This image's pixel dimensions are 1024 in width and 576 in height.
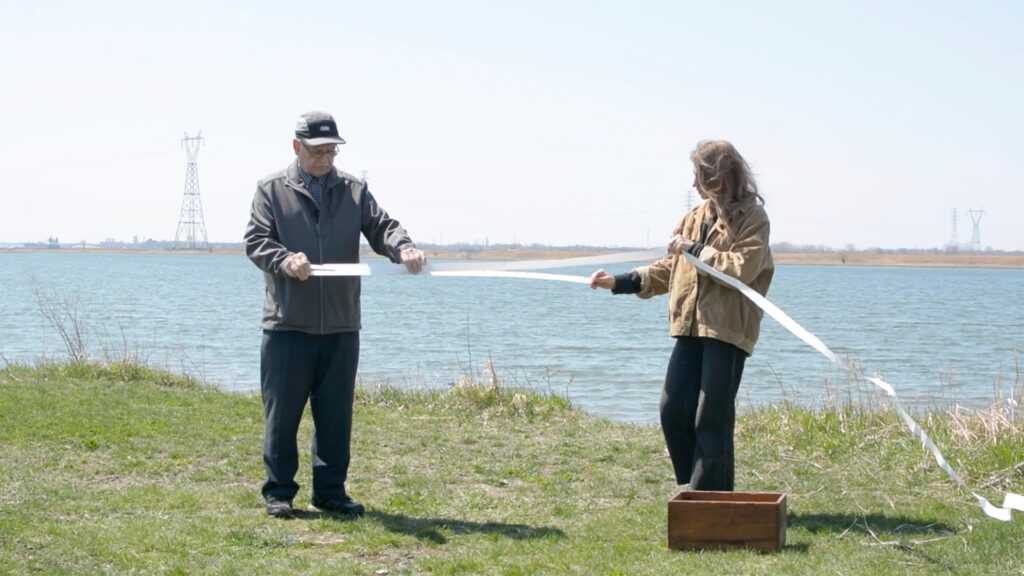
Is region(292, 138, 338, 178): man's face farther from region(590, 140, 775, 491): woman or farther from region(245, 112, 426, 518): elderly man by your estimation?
region(590, 140, 775, 491): woman

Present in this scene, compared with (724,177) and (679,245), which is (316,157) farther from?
(724,177)

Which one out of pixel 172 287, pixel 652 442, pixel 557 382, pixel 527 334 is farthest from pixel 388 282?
pixel 652 442

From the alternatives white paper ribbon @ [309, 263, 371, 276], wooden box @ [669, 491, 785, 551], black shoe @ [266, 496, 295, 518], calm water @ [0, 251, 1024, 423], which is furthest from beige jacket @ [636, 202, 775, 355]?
calm water @ [0, 251, 1024, 423]

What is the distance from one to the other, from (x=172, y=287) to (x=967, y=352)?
1681 inches

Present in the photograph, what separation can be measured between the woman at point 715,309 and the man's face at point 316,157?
1832 millimetres

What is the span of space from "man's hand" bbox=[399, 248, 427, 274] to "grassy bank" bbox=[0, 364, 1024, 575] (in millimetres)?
1310

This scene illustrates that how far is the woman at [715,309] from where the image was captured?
5.60 meters

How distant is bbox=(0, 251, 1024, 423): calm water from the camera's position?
1612 cm

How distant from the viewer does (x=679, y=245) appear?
5.64 metres

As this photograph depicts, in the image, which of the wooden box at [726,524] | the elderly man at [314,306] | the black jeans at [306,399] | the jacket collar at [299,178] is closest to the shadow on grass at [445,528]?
the elderly man at [314,306]

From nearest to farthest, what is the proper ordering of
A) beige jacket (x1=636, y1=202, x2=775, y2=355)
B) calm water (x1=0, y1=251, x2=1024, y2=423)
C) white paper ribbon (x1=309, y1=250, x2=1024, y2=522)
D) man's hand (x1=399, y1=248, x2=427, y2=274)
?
white paper ribbon (x1=309, y1=250, x2=1024, y2=522), beige jacket (x1=636, y1=202, x2=775, y2=355), man's hand (x1=399, y1=248, x2=427, y2=274), calm water (x1=0, y1=251, x2=1024, y2=423)

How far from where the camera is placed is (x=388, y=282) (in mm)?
73375

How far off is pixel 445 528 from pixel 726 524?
4.66ft

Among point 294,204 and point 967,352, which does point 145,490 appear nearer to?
point 294,204
